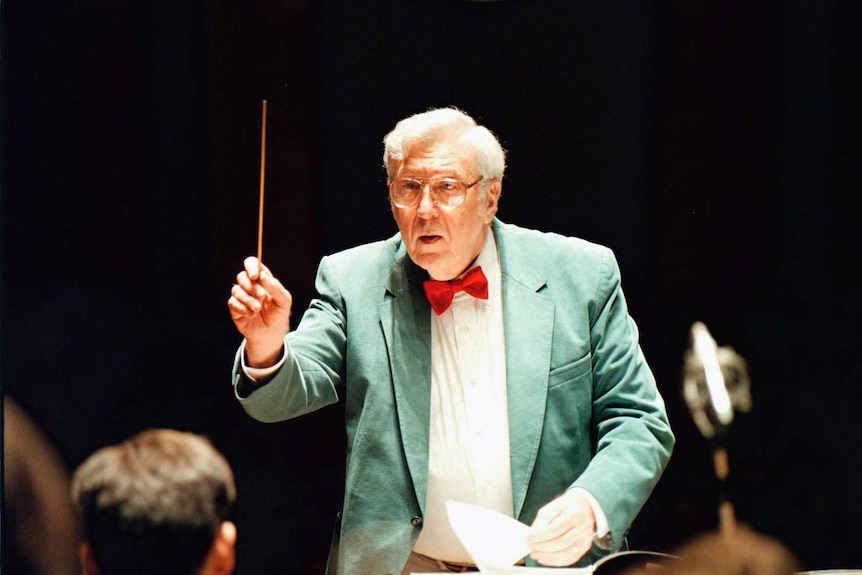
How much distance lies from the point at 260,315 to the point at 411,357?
43 centimetres

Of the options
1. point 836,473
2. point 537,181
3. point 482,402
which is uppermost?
point 537,181

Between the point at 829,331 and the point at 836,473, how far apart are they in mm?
413

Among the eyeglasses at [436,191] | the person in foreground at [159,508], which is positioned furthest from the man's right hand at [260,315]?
the person in foreground at [159,508]

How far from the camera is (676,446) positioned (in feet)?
9.27

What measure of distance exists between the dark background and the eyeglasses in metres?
0.22

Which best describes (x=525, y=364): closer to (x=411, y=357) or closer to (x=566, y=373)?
(x=566, y=373)

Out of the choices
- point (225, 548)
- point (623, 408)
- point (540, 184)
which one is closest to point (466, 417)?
point (623, 408)

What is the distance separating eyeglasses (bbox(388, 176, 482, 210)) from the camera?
8.55 ft

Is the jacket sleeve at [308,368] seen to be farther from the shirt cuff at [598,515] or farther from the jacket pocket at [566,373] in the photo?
the shirt cuff at [598,515]

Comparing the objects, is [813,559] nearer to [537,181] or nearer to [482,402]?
[482,402]

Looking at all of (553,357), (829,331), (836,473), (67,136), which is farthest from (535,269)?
(67,136)

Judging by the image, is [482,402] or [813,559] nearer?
[482,402]

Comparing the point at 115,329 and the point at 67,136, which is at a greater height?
the point at 67,136

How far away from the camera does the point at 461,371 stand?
2.71 metres
